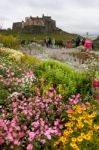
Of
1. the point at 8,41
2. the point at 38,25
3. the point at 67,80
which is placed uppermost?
the point at 67,80

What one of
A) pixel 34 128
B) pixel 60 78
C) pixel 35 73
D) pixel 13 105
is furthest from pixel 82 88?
pixel 34 128

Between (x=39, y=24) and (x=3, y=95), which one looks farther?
(x=39, y=24)

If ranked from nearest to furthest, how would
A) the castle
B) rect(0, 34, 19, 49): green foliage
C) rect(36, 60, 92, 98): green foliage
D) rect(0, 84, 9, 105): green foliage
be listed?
rect(0, 84, 9, 105): green foliage
rect(36, 60, 92, 98): green foliage
rect(0, 34, 19, 49): green foliage
the castle

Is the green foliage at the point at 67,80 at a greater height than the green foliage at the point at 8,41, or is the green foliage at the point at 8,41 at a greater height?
the green foliage at the point at 67,80

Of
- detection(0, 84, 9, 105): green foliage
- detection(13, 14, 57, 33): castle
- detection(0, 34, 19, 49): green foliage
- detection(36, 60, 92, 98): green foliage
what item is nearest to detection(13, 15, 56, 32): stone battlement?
detection(13, 14, 57, 33): castle

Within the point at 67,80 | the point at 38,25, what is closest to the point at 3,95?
the point at 67,80

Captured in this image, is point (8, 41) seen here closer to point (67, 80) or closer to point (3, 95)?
point (67, 80)

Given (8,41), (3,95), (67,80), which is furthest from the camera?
(8,41)

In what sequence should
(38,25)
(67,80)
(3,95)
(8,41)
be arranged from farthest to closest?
(38,25), (8,41), (67,80), (3,95)

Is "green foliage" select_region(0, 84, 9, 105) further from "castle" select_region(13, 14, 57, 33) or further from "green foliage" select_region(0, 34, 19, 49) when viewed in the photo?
"castle" select_region(13, 14, 57, 33)

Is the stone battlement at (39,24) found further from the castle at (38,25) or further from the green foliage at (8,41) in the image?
the green foliage at (8,41)

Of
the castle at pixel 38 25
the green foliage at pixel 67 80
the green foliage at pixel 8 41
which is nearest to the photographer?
the green foliage at pixel 67 80

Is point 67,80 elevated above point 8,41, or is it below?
above

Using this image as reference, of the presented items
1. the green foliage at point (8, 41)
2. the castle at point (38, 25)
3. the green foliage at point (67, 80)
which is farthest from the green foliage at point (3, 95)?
the castle at point (38, 25)
